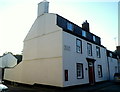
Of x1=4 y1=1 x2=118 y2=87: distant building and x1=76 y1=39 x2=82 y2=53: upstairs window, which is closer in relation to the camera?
x1=4 y1=1 x2=118 y2=87: distant building

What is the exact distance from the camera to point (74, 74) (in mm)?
15961

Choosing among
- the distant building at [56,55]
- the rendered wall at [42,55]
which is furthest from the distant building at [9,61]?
the rendered wall at [42,55]

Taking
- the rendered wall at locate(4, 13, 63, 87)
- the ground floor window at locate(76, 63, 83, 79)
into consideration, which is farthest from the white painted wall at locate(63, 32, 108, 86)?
the rendered wall at locate(4, 13, 63, 87)

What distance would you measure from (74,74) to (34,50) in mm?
6855

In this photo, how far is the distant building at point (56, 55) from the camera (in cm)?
1516

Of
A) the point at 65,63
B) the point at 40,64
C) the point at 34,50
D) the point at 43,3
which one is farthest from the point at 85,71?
the point at 43,3

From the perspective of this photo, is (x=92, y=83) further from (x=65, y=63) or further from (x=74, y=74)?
(x=65, y=63)

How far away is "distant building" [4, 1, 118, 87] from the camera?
15156 mm

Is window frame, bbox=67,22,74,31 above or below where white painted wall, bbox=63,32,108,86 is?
above

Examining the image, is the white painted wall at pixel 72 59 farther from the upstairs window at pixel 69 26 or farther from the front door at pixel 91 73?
the upstairs window at pixel 69 26

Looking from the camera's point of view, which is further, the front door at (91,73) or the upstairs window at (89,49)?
the upstairs window at (89,49)

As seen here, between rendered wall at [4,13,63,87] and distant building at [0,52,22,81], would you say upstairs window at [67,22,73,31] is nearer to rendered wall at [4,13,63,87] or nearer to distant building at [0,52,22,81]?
rendered wall at [4,13,63,87]

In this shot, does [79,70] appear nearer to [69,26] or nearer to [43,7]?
[69,26]

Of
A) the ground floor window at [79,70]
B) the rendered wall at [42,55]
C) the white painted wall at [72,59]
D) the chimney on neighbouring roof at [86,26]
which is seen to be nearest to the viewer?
the white painted wall at [72,59]
